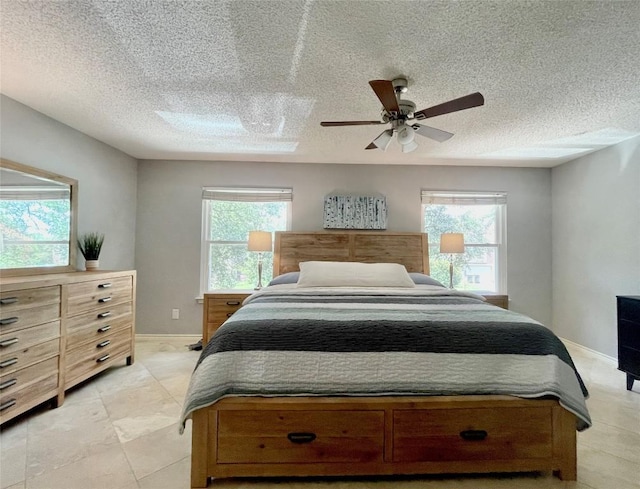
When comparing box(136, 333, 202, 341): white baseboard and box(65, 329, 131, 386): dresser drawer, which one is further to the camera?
box(136, 333, 202, 341): white baseboard

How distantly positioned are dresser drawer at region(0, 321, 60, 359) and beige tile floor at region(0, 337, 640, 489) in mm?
496

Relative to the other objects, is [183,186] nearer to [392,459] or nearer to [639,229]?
[392,459]

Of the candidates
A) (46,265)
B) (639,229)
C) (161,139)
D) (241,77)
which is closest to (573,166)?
(639,229)

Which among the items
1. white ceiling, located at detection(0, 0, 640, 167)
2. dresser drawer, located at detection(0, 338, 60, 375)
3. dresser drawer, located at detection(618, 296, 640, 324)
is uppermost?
white ceiling, located at detection(0, 0, 640, 167)

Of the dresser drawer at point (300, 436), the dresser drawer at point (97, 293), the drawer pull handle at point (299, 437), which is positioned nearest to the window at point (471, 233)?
the dresser drawer at point (300, 436)

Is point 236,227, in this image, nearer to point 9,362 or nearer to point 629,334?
point 9,362

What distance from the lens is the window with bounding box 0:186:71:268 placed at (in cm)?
231

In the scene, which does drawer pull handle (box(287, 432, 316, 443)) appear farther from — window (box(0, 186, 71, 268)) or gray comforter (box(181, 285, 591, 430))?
window (box(0, 186, 71, 268))

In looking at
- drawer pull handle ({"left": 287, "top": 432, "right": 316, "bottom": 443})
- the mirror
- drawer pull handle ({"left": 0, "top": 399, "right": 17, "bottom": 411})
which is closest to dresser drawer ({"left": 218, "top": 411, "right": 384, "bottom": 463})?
drawer pull handle ({"left": 287, "top": 432, "right": 316, "bottom": 443})

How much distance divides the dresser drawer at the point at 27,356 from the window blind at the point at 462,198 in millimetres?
3898

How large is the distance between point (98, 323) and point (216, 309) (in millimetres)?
996

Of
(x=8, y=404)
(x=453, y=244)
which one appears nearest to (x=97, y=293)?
(x=8, y=404)

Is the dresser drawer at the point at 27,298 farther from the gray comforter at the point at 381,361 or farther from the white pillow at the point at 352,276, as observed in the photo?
the white pillow at the point at 352,276

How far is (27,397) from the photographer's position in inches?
78.4
